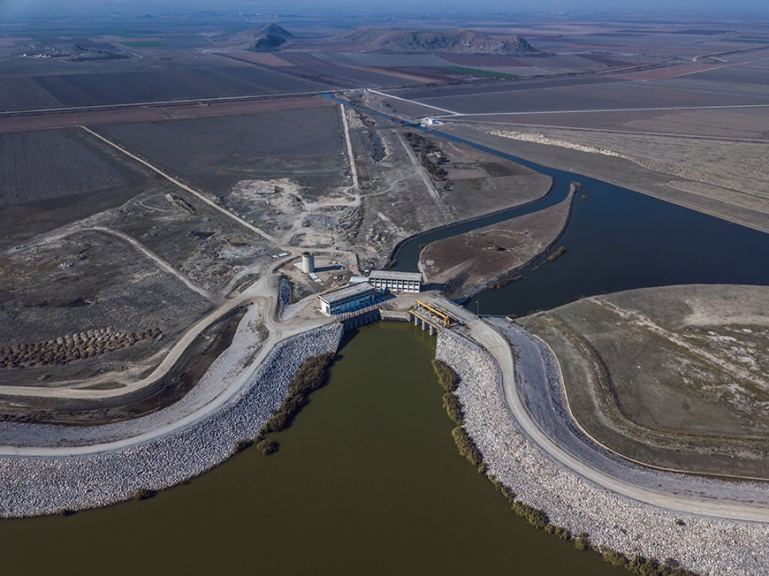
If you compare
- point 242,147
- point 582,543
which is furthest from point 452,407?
point 242,147

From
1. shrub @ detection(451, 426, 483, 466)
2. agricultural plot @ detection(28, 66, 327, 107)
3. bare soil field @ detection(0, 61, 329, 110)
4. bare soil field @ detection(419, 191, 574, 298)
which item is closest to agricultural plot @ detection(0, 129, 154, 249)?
bare soil field @ detection(0, 61, 329, 110)

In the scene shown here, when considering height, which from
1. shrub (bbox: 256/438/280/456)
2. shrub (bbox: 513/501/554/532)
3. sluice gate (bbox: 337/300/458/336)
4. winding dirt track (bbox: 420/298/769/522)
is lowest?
shrub (bbox: 256/438/280/456)

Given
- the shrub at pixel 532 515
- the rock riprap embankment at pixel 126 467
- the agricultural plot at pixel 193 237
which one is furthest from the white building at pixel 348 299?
the shrub at pixel 532 515

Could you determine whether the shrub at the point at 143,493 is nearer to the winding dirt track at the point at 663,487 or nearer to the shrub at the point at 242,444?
the shrub at the point at 242,444

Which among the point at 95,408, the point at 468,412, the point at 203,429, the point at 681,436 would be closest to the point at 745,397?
the point at 681,436

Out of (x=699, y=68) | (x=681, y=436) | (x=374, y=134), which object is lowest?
(x=681, y=436)

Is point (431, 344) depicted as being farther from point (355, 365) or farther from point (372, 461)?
point (372, 461)

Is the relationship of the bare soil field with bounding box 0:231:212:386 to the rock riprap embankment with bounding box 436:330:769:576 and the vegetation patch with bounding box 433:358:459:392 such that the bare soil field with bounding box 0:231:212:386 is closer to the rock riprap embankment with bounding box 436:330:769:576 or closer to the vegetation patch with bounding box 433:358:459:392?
the vegetation patch with bounding box 433:358:459:392
